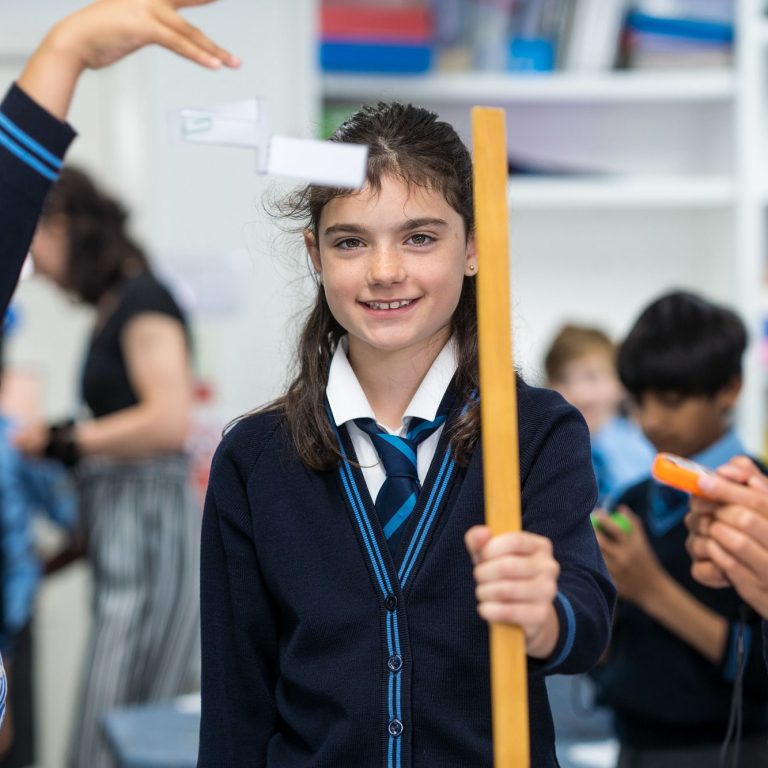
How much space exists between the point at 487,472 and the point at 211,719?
35 centimetres

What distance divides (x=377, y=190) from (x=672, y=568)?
808 millimetres

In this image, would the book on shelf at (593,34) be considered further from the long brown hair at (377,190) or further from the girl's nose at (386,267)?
the girl's nose at (386,267)

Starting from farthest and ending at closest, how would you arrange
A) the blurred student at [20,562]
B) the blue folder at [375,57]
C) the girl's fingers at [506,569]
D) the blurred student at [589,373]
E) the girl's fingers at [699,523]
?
the blue folder at [375,57]
the blurred student at [589,373]
the blurred student at [20,562]
the girl's fingers at [699,523]
the girl's fingers at [506,569]

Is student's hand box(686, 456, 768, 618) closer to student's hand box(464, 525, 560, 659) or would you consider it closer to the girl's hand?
student's hand box(464, 525, 560, 659)

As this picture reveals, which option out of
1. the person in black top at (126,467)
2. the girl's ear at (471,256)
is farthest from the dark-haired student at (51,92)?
the person in black top at (126,467)

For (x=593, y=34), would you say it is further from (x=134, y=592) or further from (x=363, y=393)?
(x=363, y=393)

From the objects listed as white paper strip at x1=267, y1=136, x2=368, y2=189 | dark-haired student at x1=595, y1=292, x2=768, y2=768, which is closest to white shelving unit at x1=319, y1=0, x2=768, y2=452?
dark-haired student at x1=595, y1=292, x2=768, y2=768

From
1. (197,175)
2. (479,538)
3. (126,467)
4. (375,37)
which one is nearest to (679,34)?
(375,37)

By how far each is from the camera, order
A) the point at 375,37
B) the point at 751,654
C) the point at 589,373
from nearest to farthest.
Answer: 1. the point at 751,654
2. the point at 589,373
3. the point at 375,37

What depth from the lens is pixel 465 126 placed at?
2488 millimetres

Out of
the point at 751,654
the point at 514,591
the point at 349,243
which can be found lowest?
the point at 751,654

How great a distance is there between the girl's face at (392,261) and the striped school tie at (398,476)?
7 centimetres

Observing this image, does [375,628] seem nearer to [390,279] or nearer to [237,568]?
[237,568]

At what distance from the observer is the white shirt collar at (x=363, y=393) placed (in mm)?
848
